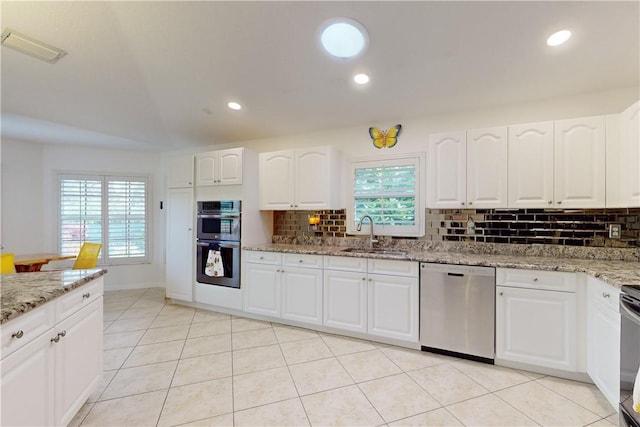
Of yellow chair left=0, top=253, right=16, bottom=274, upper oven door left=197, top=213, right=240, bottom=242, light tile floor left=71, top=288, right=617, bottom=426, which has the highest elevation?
upper oven door left=197, top=213, right=240, bottom=242

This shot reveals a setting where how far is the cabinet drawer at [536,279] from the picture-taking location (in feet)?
6.68

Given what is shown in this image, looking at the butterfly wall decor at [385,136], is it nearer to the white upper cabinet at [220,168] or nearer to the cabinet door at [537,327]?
the white upper cabinet at [220,168]

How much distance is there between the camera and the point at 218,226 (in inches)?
138

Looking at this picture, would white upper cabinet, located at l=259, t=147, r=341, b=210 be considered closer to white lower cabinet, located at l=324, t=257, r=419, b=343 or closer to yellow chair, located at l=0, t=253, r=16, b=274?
white lower cabinet, located at l=324, t=257, r=419, b=343

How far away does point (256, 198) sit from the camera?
3602mm

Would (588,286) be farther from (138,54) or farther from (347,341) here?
(138,54)

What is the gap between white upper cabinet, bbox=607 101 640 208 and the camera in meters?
2.01

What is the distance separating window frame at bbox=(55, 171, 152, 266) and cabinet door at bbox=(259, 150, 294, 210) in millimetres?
2614

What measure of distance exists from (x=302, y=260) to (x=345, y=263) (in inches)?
19.6

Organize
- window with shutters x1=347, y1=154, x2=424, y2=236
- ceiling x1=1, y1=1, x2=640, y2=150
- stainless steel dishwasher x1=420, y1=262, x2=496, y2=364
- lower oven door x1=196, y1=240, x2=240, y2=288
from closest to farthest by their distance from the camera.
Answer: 1. ceiling x1=1, y1=1, x2=640, y2=150
2. stainless steel dishwasher x1=420, y1=262, x2=496, y2=364
3. window with shutters x1=347, y1=154, x2=424, y2=236
4. lower oven door x1=196, y1=240, x2=240, y2=288

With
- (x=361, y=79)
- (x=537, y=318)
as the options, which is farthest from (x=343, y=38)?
(x=537, y=318)

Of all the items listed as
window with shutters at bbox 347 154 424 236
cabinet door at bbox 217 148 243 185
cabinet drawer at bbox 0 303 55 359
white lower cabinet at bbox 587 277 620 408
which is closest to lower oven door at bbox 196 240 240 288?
cabinet door at bbox 217 148 243 185

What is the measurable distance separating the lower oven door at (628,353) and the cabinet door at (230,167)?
3.43 m

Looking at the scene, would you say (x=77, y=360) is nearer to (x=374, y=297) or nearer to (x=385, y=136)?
(x=374, y=297)
